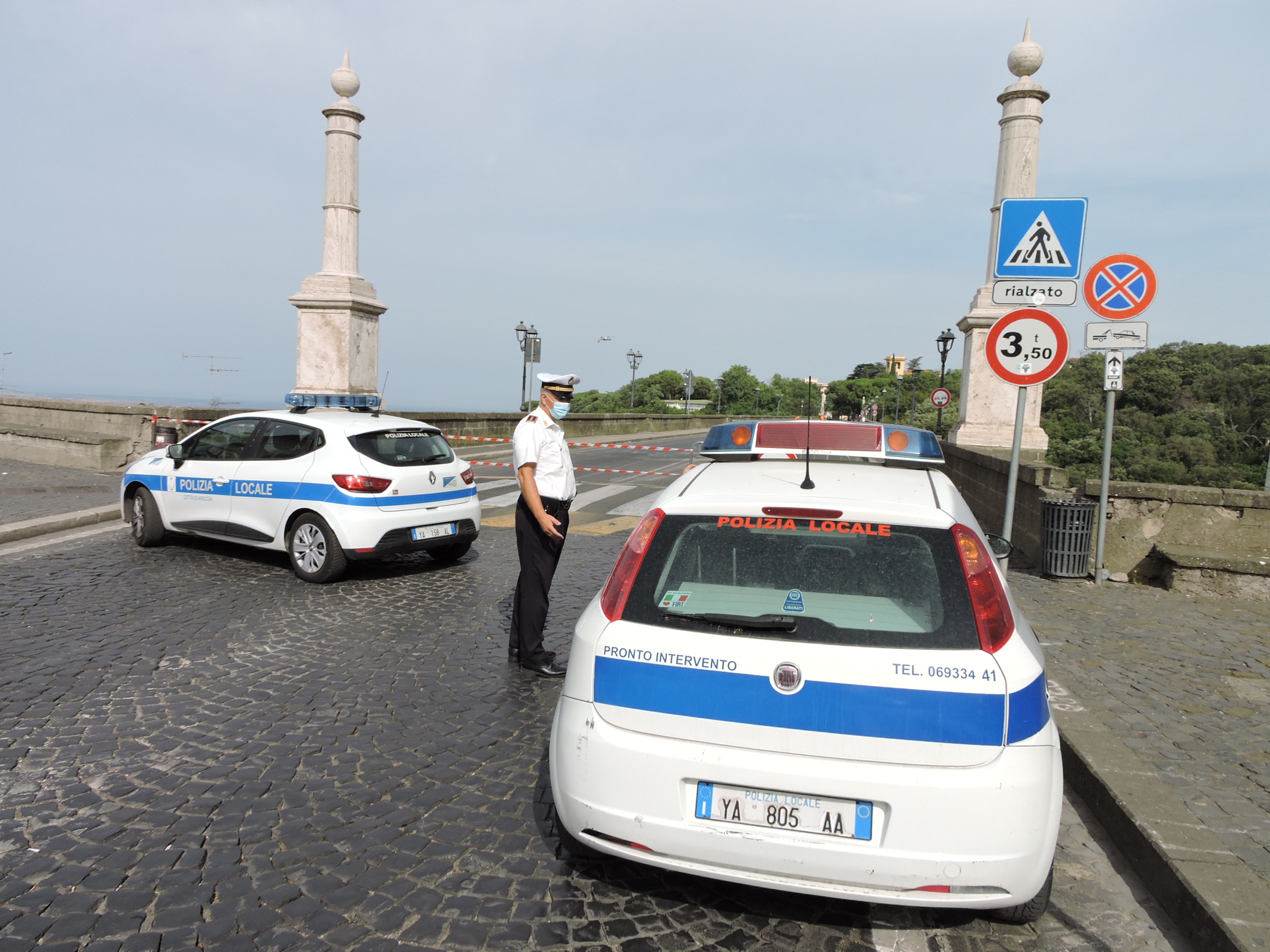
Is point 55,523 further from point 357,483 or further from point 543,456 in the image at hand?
point 543,456

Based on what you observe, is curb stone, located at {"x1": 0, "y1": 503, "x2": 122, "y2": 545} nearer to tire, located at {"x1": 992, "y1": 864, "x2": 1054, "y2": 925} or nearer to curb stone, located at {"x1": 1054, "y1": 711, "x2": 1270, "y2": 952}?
tire, located at {"x1": 992, "y1": 864, "x2": 1054, "y2": 925}

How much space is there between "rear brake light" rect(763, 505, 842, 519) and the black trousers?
2582 millimetres

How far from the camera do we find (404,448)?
8.05 metres

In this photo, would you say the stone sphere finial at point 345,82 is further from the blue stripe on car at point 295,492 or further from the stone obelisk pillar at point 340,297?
the blue stripe on car at point 295,492

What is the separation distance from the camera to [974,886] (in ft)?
8.16

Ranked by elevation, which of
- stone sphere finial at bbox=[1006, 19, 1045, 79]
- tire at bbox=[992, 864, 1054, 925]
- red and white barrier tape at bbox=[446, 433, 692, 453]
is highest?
stone sphere finial at bbox=[1006, 19, 1045, 79]

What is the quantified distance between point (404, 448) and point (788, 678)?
20.0 feet

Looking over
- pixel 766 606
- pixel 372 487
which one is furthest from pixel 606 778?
pixel 372 487

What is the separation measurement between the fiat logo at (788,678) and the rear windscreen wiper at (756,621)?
128 mm

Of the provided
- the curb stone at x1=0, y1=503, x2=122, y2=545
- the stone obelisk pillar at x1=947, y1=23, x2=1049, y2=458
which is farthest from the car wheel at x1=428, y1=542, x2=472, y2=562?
the stone obelisk pillar at x1=947, y1=23, x2=1049, y2=458

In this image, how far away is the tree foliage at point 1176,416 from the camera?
57.2 meters

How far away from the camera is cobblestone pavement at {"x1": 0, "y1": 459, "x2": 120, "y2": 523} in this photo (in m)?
10.8

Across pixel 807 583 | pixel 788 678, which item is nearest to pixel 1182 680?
pixel 807 583

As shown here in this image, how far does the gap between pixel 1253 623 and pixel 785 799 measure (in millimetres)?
6084
